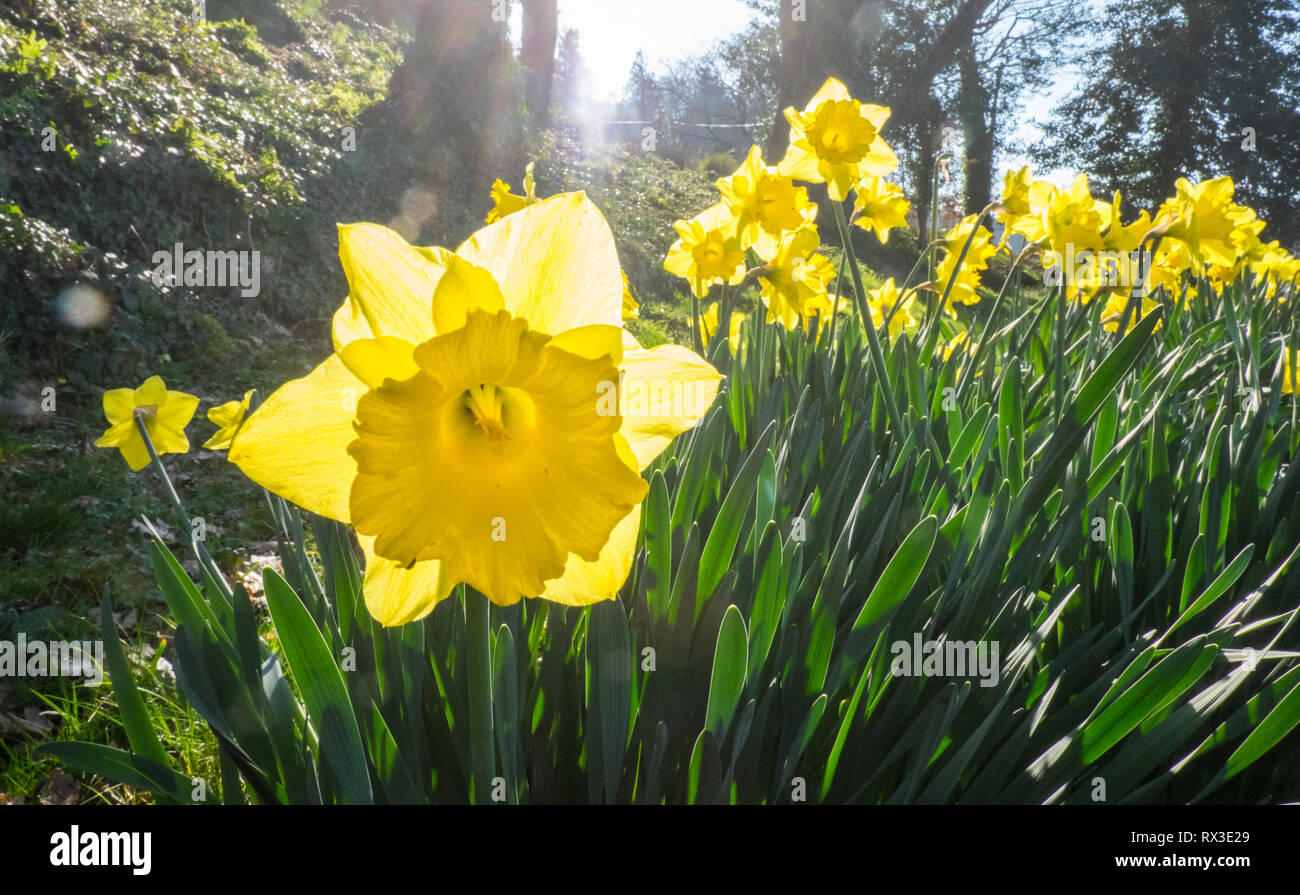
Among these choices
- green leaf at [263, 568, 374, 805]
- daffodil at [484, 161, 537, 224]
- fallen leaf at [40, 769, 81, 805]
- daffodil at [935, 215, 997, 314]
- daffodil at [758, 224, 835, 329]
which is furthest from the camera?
daffodil at [935, 215, 997, 314]

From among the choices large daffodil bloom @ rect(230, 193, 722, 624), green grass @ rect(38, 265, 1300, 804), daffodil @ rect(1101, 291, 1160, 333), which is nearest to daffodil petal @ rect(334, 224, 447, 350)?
large daffodil bloom @ rect(230, 193, 722, 624)

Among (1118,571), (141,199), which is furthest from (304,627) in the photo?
(141,199)

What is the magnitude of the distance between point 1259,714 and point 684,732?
2.18ft

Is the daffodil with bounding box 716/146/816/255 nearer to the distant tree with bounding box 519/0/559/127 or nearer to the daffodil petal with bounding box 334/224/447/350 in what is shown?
the daffodil petal with bounding box 334/224/447/350

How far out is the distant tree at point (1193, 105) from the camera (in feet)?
50.1

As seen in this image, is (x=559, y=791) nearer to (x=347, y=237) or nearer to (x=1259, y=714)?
(x=347, y=237)

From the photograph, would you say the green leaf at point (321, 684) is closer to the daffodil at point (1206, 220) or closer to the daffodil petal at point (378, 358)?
the daffodil petal at point (378, 358)

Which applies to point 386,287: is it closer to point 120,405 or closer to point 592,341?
point 592,341

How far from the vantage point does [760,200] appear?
1857mm

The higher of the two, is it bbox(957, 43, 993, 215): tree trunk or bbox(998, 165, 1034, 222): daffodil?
bbox(957, 43, 993, 215): tree trunk

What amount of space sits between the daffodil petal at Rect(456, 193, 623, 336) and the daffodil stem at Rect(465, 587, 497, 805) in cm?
21

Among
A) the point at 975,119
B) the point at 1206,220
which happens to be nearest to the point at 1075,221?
the point at 1206,220

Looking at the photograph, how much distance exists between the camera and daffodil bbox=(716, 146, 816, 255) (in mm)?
1837

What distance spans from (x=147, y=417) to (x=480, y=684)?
2.76ft
